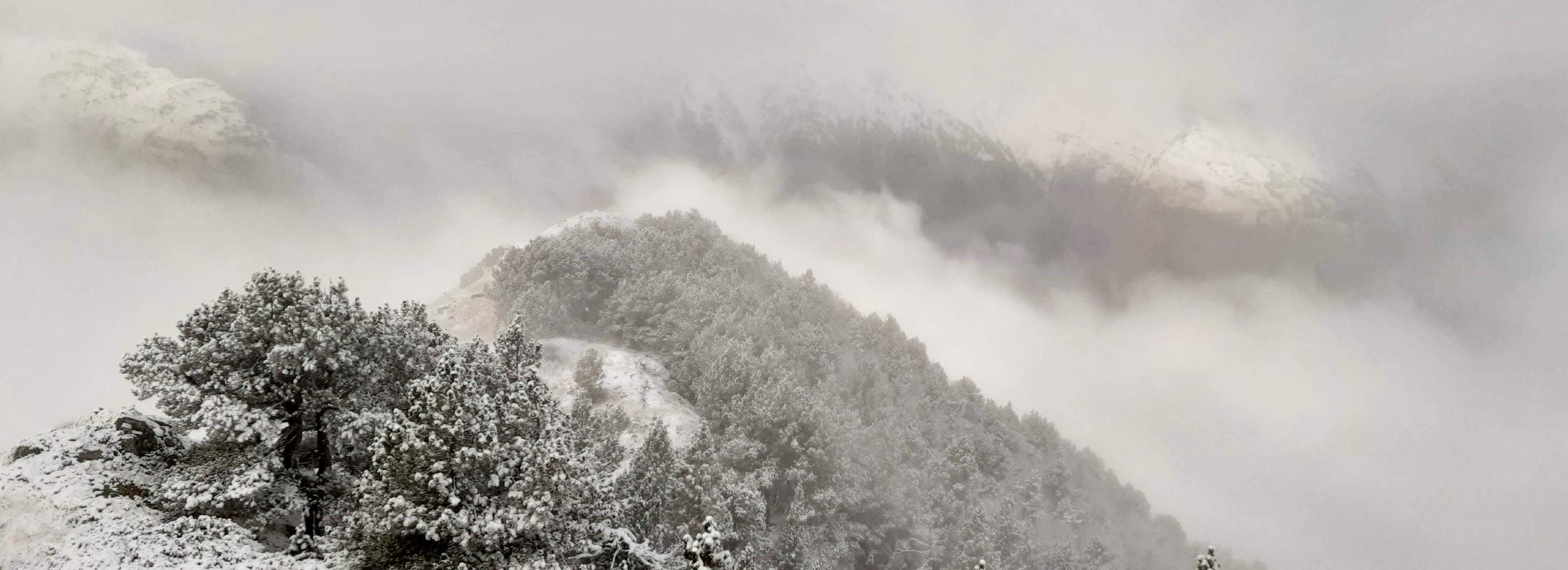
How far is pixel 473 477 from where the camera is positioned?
62.0 feet

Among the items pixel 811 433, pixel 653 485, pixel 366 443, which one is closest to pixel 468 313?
pixel 811 433

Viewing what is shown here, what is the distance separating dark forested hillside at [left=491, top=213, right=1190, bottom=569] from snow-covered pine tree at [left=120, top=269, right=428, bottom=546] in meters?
14.8

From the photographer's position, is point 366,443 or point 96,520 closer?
point 96,520

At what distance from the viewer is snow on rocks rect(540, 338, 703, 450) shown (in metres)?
54.9

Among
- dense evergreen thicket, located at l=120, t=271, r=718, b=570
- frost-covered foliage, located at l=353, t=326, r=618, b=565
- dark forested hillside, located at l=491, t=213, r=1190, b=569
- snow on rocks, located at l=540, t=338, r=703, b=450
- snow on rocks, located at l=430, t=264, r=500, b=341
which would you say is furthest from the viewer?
snow on rocks, located at l=430, t=264, r=500, b=341

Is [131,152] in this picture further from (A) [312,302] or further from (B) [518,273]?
(A) [312,302]

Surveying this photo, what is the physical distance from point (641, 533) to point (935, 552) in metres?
39.6

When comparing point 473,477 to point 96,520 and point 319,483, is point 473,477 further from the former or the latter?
point 96,520

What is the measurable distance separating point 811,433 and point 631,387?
18.3 meters

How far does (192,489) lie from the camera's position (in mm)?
21016

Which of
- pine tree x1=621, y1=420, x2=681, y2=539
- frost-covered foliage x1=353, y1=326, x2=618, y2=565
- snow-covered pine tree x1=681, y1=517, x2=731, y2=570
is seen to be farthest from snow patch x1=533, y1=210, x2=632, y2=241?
snow-covered pine tree x1=681, y1=517, x2=731, y2=570

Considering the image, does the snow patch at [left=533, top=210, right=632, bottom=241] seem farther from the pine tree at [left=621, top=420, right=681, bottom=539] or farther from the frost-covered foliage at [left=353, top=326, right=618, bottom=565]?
the frost-covered foliage at [left=353, top=326, right=618, bottom=565]

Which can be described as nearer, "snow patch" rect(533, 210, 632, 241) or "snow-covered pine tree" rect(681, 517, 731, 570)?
"snow-covered pine tree" rect(681, 517, 731, 570)

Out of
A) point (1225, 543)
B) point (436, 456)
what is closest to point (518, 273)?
point (436, 456)
